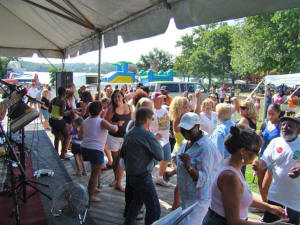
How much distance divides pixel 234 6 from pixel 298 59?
24.5 meters

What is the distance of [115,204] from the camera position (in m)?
4.02

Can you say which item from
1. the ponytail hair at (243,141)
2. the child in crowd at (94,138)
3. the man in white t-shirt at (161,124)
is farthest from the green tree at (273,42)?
the ponytail hair at (243,141)

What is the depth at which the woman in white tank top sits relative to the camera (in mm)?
1581

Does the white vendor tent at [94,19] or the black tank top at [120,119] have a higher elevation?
the white vendor tent at [94,19]

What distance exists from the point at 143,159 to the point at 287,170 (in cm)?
154

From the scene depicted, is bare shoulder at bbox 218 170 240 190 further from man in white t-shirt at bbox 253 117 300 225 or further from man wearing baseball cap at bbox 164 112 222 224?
man in white t-shirt at bbox 253 117 300 225

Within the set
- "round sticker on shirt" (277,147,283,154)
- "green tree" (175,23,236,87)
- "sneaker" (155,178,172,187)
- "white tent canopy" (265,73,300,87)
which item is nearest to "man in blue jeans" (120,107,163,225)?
"round sticker on shirt" (277,147,283,154)

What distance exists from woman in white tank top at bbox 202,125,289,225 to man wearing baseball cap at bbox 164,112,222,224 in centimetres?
43

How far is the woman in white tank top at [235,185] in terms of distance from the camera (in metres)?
1.58

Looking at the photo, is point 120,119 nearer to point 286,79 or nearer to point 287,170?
point 287,170

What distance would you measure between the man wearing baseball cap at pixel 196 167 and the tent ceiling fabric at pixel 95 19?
0.93 metres

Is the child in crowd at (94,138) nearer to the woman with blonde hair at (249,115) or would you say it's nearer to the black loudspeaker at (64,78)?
the woman with blonde hair at (249,115)

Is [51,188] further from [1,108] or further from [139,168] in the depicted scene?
[139,168]

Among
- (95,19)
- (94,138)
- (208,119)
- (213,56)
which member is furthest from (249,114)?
(213,56)
